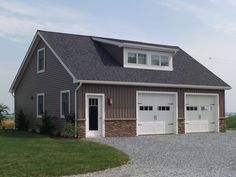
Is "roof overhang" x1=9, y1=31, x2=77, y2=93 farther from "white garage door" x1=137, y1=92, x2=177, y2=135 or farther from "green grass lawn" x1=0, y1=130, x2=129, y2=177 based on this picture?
"green grass lawn" x1=0, y1=130, x2=129, y2=177

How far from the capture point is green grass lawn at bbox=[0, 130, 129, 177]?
12344 mm

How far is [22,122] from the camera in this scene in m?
29.2

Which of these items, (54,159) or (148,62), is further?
(148,62)

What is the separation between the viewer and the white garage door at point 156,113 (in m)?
25.3

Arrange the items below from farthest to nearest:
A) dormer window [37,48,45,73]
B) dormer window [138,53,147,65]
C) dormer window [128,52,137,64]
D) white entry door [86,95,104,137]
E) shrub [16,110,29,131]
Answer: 1. shrub [16,110,29,131]
2. dormer window [37,48,45,73]
3. dormer window [138,53,147,65]
4. dormer window [128,52,137,64]
5. white entry door [86,95,104,137]

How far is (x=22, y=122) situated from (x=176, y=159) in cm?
1622

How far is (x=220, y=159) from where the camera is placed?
50.1 ft

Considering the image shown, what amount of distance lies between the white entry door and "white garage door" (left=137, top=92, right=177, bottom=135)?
257 cm

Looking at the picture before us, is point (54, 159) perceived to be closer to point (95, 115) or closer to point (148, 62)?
point (95, 115)

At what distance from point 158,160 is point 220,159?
2.18 m

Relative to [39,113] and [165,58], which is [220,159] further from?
[39,113]

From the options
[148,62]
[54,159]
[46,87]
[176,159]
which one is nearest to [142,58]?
[148,62]

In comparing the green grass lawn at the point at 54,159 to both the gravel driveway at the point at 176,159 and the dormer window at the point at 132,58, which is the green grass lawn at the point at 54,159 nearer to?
the gravel driveway at the point at 176,159

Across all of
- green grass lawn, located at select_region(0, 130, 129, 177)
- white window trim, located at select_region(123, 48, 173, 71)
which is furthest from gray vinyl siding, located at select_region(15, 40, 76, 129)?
green grass lawn, located at select_region(0, 130, 129, 177)
